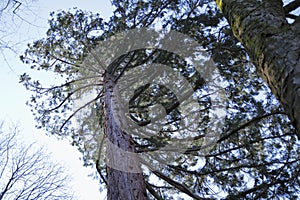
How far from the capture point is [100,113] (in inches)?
205

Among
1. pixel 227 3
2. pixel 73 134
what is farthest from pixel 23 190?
pixel 227 3

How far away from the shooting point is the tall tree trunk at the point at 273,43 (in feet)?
2.52

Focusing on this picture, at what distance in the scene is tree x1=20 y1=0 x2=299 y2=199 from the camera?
157 inches

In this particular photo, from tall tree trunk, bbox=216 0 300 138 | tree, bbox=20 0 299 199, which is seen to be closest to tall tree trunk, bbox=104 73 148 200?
tree, bbox=20 0 299 199

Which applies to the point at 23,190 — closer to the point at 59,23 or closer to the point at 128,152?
the point at 59,23

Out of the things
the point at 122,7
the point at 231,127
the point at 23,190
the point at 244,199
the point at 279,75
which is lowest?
the point at 279,75

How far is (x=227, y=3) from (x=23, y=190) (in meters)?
6.76

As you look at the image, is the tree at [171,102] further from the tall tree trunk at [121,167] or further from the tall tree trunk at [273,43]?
the tall tree trunk at [273,43]

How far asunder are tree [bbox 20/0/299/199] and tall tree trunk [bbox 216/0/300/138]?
242cm

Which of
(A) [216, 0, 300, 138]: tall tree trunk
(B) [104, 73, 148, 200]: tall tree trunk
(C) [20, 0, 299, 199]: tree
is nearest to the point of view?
(A) [216, 0, 300, 138]: tall tree trunk

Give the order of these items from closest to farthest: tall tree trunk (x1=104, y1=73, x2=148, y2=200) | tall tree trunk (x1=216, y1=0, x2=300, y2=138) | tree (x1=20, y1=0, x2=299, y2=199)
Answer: tall tree trunk (x1=216, y1=0, x2=300, y2=138) → tall tree trunk (x1=104, y1=73, x2=148, y2=200) → tree (x1=20, y1=0, x2=299, y2=199)

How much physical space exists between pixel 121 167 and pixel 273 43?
2.18 metres

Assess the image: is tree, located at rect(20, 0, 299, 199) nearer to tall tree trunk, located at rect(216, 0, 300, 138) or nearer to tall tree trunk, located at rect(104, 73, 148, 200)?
tall tree trunk, located at rect(104, 73, 148, 200)

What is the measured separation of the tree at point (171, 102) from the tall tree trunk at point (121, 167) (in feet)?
0.14
